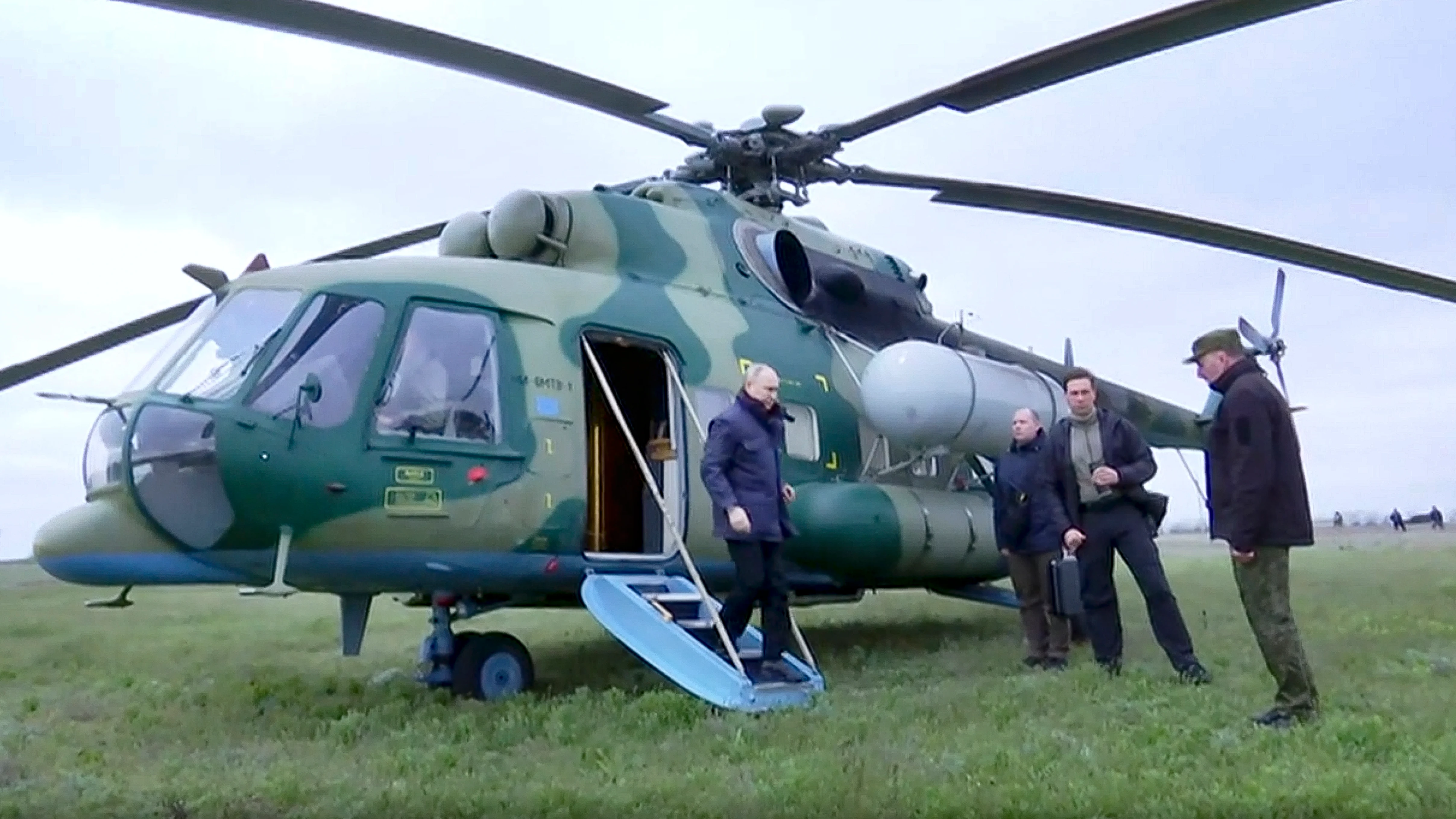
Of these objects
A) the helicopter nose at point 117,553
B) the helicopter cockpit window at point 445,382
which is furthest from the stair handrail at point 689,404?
the helicopter nose at point 117,553

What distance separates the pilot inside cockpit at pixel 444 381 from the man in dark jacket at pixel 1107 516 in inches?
118

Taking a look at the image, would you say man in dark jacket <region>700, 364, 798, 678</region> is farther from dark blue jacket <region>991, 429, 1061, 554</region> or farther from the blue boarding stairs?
dark blue jacket <region>991, 429, 1061, 554</region>

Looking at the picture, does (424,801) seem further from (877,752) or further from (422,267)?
(422,267)

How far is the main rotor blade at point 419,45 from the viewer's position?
18.0 ft

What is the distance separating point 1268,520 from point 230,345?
476 cm

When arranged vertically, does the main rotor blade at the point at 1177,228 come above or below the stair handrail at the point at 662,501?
above

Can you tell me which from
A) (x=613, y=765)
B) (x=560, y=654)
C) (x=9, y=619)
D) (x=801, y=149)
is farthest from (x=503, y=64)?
(x=9, y=619)

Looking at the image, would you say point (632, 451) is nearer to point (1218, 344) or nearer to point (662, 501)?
point (662, 501)

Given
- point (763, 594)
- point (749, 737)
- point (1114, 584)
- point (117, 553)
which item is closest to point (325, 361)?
point (117, 553)

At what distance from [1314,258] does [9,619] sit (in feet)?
34.5

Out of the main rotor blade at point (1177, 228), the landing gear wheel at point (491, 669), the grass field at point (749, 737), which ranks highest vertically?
the main rotor blade at point (1177, 228)

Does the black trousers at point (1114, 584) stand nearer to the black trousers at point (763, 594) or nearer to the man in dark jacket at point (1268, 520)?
the man in dark jacket at point (1268, 520)

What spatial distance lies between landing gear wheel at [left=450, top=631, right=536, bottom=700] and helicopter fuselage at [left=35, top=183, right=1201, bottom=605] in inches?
11.5

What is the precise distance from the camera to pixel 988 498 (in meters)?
9.66
